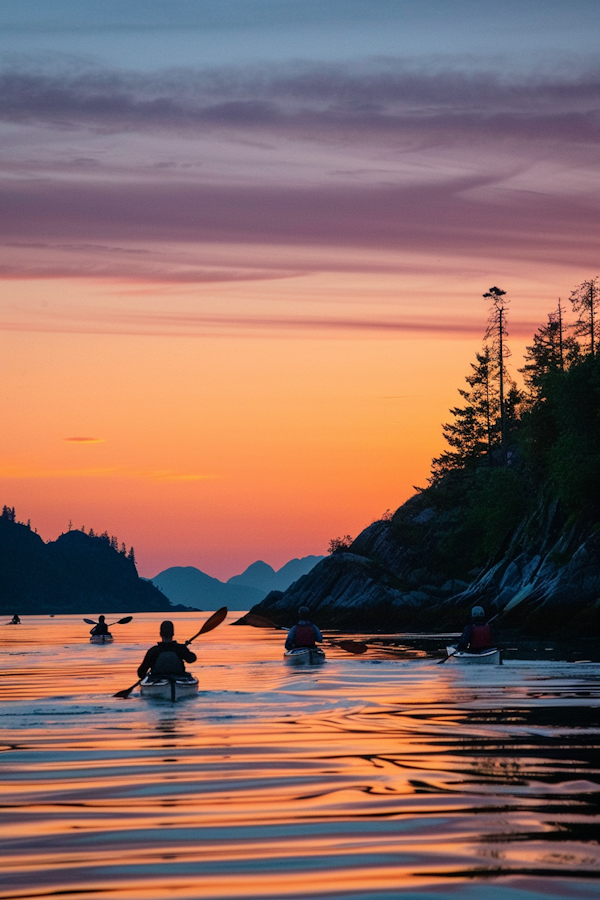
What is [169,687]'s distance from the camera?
76.7ft

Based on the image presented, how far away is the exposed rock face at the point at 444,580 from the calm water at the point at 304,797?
3690 cm

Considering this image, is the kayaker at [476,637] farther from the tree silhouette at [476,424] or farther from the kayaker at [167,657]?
the tree silhouette at [476,424]

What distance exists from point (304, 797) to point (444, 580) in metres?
102

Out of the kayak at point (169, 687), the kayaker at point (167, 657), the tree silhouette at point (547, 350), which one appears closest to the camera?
the kayak at point (169, 687)

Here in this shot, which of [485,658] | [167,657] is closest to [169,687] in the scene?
[167,657]

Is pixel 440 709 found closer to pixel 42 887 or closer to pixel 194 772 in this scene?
pixel 194 772

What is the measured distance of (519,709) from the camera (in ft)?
68.1

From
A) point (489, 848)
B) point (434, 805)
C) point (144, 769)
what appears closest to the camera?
point (489, 848)

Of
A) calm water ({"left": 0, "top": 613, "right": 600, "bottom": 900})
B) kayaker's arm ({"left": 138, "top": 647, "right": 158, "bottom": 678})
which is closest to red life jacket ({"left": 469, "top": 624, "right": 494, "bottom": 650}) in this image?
calm water ({"left": 0, "top": 613, "right": 600, "bottom": 900})

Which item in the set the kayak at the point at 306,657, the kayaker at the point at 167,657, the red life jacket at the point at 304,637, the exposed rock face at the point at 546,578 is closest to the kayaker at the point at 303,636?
the red life jacket at the point at 304,637

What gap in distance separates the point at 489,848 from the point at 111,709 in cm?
1435

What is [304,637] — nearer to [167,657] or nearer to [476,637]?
[476,637]

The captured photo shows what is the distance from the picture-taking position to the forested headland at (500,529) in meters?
65.4

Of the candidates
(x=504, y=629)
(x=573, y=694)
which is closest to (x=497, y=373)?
(x=504, y=629)
